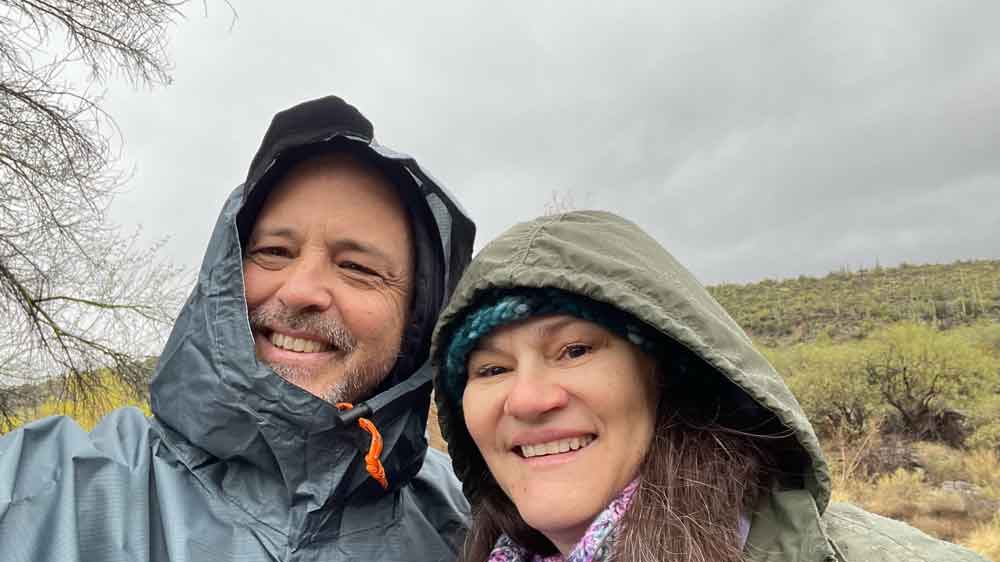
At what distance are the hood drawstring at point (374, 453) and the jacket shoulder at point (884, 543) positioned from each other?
1242 millimetres

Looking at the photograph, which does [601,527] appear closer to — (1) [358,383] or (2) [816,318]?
(1) [358,383]

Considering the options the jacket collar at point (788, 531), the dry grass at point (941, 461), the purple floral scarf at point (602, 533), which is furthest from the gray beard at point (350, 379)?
the dry grass at point (941, 461)

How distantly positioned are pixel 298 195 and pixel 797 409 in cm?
180

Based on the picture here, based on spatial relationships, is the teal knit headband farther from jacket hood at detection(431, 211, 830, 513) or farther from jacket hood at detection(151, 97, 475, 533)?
jacket hood at detection(151, 97, 475, 533)

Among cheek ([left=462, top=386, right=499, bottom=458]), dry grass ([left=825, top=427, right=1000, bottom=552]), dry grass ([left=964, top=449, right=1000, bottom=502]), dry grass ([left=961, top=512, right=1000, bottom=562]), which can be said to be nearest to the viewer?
cheek ([left=462, top=386, right=499, bottom=458])

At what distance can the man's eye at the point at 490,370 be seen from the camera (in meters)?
1.86

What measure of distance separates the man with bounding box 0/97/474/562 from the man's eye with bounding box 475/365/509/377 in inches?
14.7

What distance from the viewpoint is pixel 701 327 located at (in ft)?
5.30

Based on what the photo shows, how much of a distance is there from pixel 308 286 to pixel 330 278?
119mm

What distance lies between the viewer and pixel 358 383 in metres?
2.30

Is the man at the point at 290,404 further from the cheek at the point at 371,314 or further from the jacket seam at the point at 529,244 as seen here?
the jacket seam at the point at 529,244

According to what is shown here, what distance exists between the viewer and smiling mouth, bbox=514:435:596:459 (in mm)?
1707

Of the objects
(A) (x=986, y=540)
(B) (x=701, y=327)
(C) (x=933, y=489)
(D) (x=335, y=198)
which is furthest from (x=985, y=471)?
(D) (x=335, y=198)

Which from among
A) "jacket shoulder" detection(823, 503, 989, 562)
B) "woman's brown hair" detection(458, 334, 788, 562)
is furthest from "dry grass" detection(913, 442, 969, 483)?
"woman's brown hair" detection(458, 334, 788, 562)
